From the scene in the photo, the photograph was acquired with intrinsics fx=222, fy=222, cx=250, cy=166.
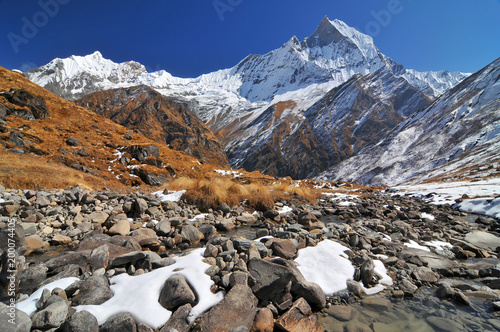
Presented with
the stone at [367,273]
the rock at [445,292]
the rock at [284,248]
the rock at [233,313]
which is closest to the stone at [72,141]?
the rock at [284,248]

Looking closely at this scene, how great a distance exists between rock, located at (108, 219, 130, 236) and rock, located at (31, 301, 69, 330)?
5818mm

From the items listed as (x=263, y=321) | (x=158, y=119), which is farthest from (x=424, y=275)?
(x=158, y=119)

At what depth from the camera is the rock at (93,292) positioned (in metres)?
4.31

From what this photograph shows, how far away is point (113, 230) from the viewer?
917cm

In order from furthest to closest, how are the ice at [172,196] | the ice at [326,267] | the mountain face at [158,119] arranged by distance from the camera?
the mountain face at [158,119]
the ice at [172,196]
the ice at [326,267]

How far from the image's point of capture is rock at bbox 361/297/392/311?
17.6 feet

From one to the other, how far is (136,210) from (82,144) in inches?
791

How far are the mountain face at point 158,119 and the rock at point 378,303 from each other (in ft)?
404

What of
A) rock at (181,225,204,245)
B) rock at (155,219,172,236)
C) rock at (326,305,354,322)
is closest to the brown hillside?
rock at (155,219,172,236)

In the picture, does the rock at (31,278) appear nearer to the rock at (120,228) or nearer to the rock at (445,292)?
the rock at (120,228)

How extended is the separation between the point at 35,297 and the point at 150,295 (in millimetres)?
2008

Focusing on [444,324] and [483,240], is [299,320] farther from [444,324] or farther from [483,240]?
[483,240]

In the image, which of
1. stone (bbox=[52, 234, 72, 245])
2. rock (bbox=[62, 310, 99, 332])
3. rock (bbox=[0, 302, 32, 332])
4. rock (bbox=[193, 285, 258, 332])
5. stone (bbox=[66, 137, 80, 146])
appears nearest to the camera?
rock (bbox=[0, 302, 32, 332])

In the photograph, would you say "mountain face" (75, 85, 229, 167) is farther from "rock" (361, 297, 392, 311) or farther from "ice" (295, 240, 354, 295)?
"rock" (361, 297, 392, 311)
